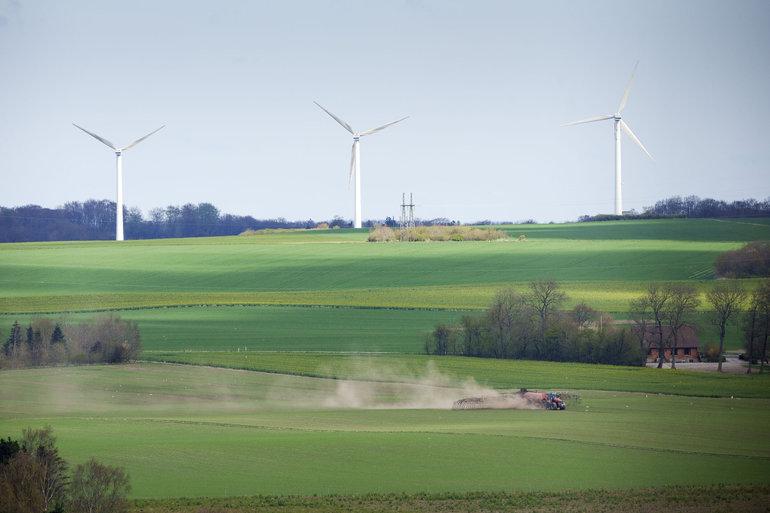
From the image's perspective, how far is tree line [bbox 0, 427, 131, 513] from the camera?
29797 mm

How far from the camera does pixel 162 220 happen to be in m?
188

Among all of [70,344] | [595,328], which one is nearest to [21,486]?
[70,344]

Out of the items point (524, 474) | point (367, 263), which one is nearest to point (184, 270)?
point (367, 263)

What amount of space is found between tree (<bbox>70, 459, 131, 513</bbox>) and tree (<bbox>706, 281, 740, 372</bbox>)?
4351cm

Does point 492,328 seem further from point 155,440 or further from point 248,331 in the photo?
point 155,440

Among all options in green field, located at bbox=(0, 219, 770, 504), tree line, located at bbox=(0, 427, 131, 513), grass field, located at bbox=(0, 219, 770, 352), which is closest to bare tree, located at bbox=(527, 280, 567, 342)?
green field, located at bbox=(0, 219, 770, 504)

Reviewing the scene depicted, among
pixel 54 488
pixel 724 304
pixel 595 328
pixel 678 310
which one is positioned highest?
pixel 724 304

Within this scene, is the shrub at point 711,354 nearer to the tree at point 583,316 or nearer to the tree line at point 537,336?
the tree line at point 537,336

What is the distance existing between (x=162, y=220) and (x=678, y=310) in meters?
130

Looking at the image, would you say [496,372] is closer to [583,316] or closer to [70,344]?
[583,316]

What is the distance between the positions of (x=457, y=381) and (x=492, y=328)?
984 centimetres

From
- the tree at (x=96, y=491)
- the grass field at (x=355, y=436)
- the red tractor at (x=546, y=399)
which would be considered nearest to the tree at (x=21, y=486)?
the tree at (x=96, y=491)

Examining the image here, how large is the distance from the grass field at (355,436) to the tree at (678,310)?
1384 cm

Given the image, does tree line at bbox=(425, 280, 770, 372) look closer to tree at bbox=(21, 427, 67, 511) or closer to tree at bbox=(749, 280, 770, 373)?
tree at bbox=(749, 280, 770, 373)
